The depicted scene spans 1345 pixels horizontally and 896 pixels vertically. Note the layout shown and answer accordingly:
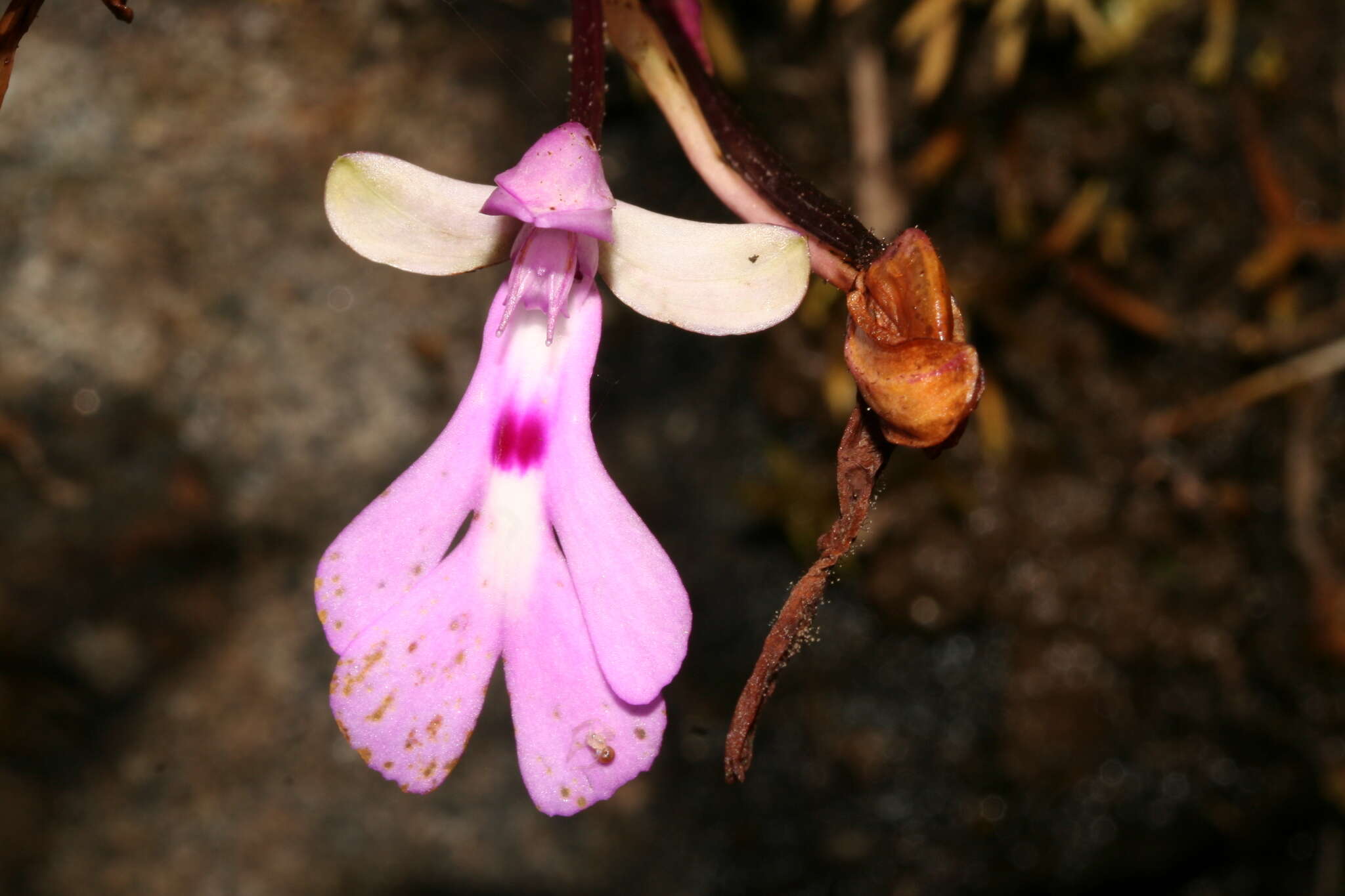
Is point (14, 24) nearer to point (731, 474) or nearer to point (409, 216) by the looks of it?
point (409, 216)

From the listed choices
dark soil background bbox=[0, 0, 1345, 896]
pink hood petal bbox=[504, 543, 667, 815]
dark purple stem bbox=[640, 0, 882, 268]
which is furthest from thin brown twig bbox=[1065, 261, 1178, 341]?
pink hood petal bbox=[504, 543, 667, 815]

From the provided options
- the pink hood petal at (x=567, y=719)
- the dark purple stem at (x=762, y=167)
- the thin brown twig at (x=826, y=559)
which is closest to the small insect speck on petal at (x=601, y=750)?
the pink hood petal at (x=567, y=719)

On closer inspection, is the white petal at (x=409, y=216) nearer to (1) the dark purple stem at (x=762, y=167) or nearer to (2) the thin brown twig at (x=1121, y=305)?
(1) the dark purple stem at (x=762, y=167)

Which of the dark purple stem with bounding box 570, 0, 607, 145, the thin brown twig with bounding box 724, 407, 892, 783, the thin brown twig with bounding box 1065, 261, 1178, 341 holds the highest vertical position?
the dark purple stem with bounding box 570, 0, 607, 145

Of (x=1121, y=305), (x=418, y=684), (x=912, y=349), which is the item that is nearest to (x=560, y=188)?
(x=912, y=349)

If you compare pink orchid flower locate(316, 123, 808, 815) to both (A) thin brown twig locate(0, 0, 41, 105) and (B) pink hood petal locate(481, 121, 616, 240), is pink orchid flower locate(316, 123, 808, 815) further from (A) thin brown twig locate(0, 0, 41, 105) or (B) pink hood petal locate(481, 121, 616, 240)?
(A) thin brown twig locate(0, 0, 41, 105)

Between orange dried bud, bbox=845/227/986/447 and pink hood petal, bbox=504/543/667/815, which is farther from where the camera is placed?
pink hood petal, bbox=504/543/667/815
